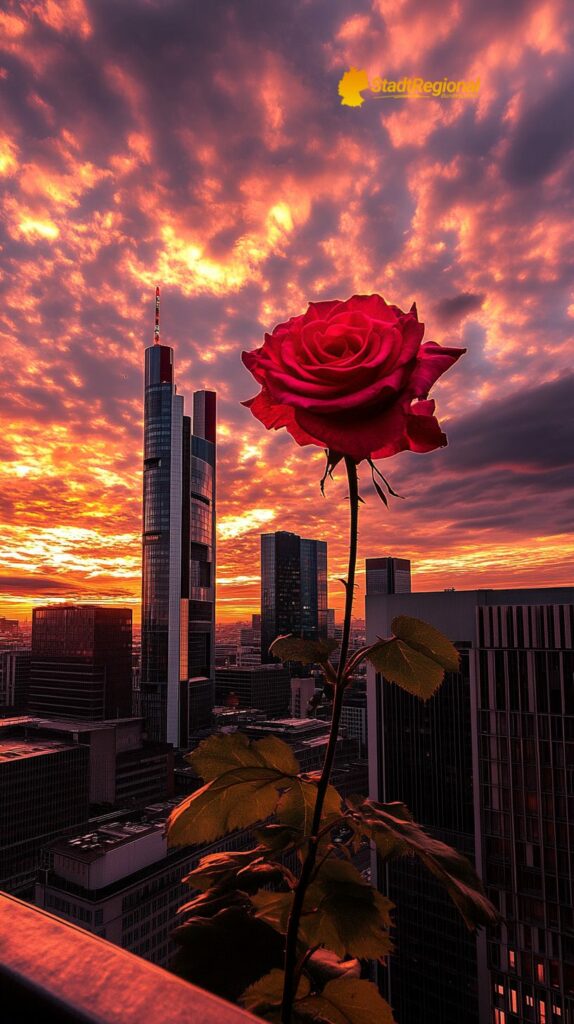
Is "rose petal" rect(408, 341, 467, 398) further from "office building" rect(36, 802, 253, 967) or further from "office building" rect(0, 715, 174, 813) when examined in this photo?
"office building" rect(0, 715, 174, 813)

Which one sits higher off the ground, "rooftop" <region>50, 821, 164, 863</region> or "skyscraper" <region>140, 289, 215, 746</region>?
"skyscraper" <region>140, 289, 215, 746</region>

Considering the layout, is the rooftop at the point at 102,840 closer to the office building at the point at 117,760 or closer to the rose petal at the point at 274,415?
the office building at the point at 117,760

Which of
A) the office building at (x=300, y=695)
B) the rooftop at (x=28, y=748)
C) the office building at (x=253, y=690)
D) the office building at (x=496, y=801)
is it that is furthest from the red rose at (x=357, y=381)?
the office building at (x=253, y=690)

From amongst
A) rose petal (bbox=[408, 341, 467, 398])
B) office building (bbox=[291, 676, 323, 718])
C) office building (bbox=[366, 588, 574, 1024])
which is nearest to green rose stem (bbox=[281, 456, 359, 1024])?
rose petal (bbox=[408, 341, 467, 398])

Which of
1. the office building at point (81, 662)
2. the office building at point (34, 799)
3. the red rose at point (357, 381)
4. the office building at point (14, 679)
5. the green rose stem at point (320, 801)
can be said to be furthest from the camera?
the office building at point (14, 679)

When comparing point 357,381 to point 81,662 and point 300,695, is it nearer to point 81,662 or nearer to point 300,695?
point 81,662

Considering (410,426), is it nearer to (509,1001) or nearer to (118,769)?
(509,1001)
